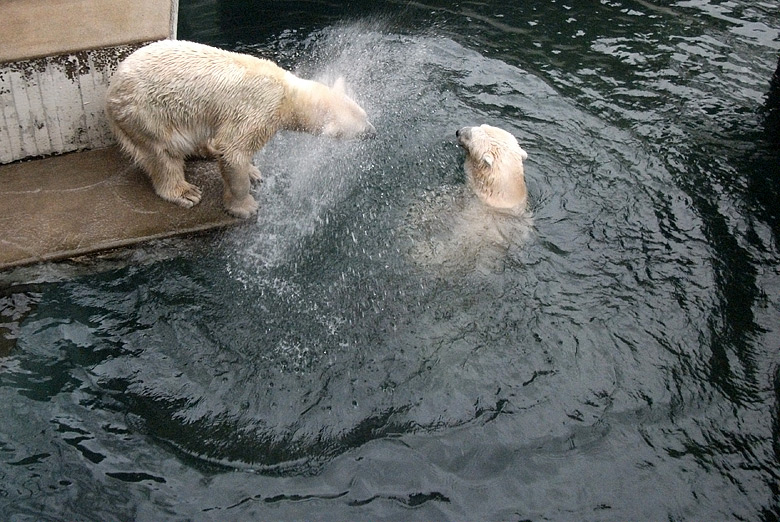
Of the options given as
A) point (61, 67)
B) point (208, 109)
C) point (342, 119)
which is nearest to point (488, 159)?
point (342, 119)

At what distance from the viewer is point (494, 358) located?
523 centimetres

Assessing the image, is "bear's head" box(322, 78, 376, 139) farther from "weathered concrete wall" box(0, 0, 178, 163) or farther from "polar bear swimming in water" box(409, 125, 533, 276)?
"weathered concrete wall" box(0, 0, 178, 163)

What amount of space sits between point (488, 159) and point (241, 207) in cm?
242

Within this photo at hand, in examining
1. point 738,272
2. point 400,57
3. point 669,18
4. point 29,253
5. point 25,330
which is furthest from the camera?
point 669,18

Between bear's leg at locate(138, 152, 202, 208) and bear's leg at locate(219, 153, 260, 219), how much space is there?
0.33m

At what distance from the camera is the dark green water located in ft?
14.5

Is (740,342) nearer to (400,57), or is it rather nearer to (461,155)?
(461,155)

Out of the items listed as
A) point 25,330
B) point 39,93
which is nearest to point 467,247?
point 25,330

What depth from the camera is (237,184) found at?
19.6ft

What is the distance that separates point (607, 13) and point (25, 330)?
867 cm

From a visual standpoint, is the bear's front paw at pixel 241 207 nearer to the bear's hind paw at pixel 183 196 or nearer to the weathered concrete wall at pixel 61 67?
the bear's hind paw at pixel 183 196

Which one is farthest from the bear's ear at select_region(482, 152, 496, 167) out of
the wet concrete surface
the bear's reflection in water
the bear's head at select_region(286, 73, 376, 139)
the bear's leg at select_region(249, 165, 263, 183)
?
the wet concrete surface

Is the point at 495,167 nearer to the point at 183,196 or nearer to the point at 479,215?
the point at 479,215

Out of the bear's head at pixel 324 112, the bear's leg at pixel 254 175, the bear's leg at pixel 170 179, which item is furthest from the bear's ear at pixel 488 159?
the bear's leg at pixel 170 179
